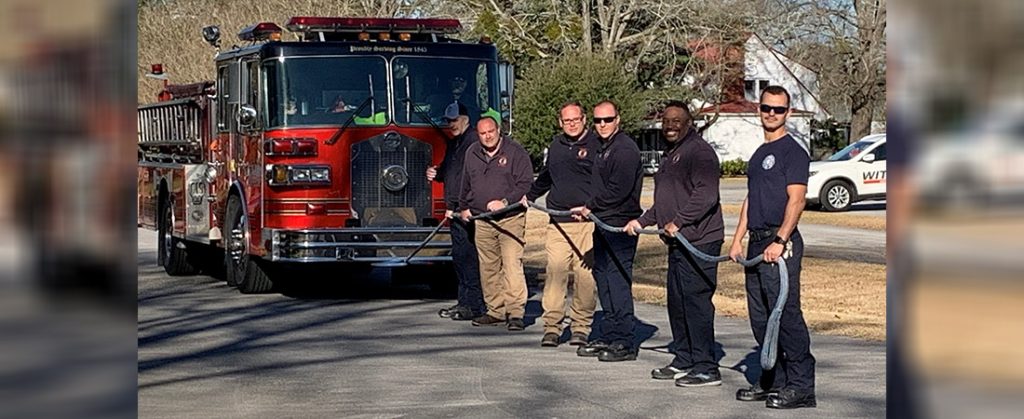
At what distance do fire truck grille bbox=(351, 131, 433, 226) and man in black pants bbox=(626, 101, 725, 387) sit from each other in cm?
606

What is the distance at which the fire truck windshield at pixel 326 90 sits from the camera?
15984mm

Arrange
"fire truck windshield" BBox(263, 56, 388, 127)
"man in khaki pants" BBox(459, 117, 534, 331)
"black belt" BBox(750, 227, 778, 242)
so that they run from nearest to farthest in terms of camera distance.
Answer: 1. "black belt" BBox(750, 227, 778, 242)
2. "man in khaki pants" BBox(459, 117, 534, 331)
3. "fire truck windshield" BBox(263, 56, 388, 127)

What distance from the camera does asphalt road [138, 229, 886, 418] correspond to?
905 cm

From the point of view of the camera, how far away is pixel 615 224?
39.0ft

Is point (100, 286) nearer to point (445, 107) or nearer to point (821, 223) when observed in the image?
point (445, 107)

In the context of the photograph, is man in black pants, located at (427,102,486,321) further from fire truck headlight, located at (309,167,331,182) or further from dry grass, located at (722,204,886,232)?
dry grass, located at (722,204,886,232)

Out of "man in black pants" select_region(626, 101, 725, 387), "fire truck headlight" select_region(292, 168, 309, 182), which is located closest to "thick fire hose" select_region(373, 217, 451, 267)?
"fire truck headlight" select_region(292, 168, 309, 182)

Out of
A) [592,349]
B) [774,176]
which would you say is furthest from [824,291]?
[774,176]

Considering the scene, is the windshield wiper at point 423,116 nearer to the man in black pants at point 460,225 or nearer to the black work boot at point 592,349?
the man in black pants at point 460,225

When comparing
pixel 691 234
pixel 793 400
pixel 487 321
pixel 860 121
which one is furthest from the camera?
pixel 860 121

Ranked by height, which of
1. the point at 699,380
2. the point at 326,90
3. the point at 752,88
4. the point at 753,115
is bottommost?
the point at 699,380

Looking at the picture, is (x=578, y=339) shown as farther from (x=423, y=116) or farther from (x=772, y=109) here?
(x=423, y=116)

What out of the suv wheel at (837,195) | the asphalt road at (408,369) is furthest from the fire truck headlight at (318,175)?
the suv wheel at (837,195)

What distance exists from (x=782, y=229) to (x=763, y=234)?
30 cm
